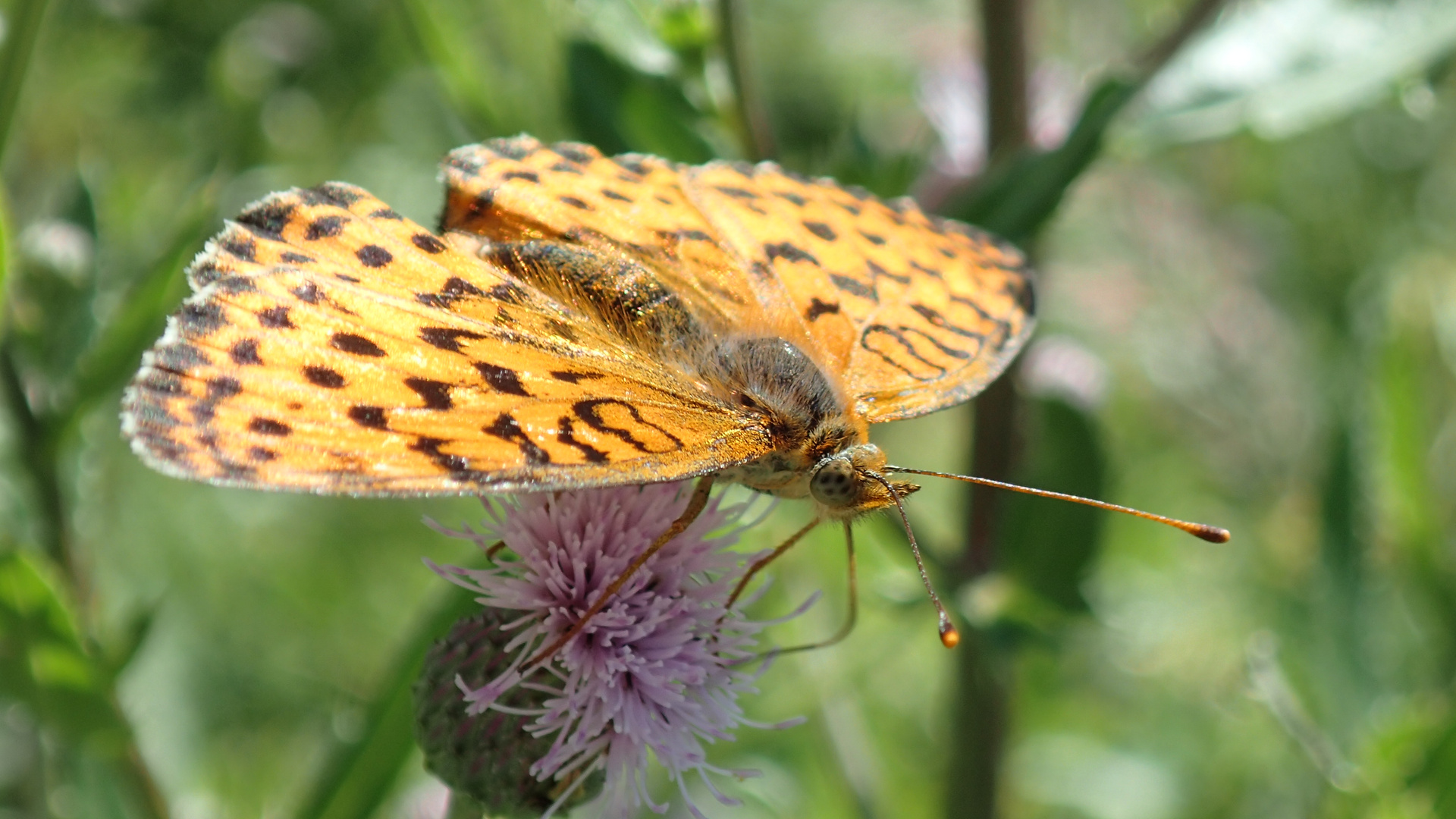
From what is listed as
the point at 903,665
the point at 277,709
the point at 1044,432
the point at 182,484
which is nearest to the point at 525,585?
the point at 1044,432

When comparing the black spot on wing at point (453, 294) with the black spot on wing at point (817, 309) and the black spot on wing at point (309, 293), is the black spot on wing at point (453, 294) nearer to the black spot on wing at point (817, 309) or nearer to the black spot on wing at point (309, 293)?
the black spot on wing at point (309, 293)

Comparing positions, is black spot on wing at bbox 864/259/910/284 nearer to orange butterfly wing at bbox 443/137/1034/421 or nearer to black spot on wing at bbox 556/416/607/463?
orange butterfly wing at bbox 443/137/1034/421

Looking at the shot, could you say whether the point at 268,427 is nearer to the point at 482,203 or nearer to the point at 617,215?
the point at 482,203

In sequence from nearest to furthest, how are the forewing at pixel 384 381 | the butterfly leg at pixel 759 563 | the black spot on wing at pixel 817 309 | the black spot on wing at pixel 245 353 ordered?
the forewing at pixel 384 381 → the black spot on wing at pixel 245 353 → the butterfly leg at pixel 759 563 → the black spot on wing at pixel 817 309

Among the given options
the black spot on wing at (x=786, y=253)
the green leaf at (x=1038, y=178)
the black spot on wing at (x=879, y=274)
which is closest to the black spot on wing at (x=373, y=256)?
the black spot on wing at (x=786, y=253)

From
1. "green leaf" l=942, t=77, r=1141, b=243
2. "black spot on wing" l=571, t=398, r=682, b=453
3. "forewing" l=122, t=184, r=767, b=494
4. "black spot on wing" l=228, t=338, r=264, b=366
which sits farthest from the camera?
"green leaf" l=942, t=77, r=1141, b=243

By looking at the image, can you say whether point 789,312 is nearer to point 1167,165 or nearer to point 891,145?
point 891,145

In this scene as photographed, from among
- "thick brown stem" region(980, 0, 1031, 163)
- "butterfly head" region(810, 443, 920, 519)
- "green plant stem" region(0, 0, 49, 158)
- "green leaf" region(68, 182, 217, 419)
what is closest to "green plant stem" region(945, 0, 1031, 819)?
"thick brown stem" region(980, 0, 1031, 163)
